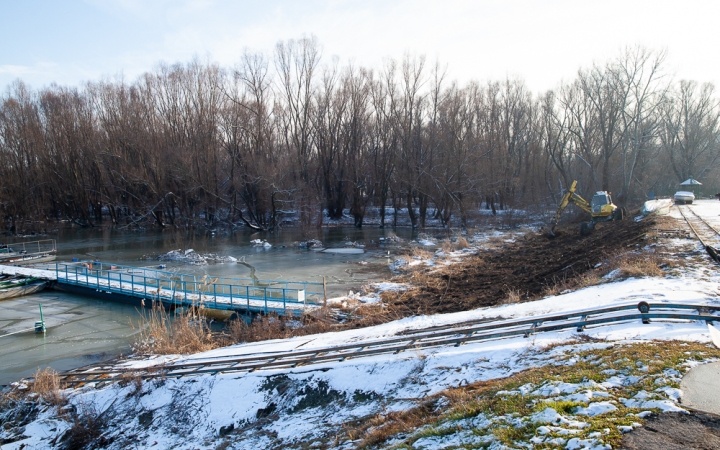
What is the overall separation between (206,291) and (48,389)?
9.39 metres

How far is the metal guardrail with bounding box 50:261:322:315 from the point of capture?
57.1ft

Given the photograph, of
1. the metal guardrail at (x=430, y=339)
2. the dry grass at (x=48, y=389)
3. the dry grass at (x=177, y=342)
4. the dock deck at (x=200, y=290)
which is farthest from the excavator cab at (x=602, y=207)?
the dry grass at (x=48, y=389)

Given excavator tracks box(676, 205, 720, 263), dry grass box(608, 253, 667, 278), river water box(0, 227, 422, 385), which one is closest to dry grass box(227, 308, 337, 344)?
river water box(0, 227, 422, 385)

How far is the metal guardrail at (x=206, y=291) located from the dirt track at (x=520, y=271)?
13.9ft

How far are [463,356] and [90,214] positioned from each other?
64843 millimetres

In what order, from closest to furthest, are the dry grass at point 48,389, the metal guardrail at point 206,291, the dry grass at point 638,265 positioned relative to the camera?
the dry grass at point 48,389 < the dry grass at point 638,265 < the metal guardrail at point 206,291

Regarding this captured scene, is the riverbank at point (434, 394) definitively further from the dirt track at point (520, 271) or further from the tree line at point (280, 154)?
the tree line at point (280, 154)

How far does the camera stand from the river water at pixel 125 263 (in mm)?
14992

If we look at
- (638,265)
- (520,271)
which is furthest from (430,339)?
(520,271)

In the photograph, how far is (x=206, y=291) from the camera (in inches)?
781

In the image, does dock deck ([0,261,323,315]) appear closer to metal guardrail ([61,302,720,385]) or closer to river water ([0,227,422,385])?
river water ([0,227,422,385])

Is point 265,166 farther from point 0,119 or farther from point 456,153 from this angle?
point 0,119

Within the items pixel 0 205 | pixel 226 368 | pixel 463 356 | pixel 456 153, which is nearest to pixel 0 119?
pixel 0 205

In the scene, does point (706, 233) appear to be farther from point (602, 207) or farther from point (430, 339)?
point (430, 339)
